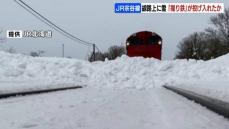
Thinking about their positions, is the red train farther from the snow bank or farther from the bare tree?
the bare tree

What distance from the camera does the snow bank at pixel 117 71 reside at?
24.0 m

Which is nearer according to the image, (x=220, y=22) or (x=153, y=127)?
(x=153, y=127)

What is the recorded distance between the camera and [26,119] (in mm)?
7223

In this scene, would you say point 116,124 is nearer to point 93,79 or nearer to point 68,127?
point 68,127

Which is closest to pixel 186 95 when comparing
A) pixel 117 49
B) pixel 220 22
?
pixel 220 22

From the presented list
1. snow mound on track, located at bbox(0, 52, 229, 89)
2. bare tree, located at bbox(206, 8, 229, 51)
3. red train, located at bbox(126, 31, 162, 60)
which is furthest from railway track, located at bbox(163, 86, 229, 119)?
bare tree, located at bbox(206, 8, 229, 51)

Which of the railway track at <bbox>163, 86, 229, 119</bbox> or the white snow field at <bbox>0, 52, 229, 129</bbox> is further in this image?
the railway track at <bbox>163, 86, 229, 119</bbox>

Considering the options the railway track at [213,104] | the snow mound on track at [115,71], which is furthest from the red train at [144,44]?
the railway track at [213,104]

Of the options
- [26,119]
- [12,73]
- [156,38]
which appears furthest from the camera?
[156,38]

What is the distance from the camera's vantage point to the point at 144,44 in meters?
32.3

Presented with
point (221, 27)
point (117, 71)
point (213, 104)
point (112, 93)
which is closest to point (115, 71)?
point (117, 71)

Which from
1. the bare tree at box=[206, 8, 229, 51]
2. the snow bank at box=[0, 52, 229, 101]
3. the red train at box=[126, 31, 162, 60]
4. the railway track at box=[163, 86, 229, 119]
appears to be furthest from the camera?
the bare tree at box=[206, 8, 229, 51]

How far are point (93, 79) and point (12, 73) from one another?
6143 millimetres

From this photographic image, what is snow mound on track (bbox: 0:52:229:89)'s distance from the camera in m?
24.2
